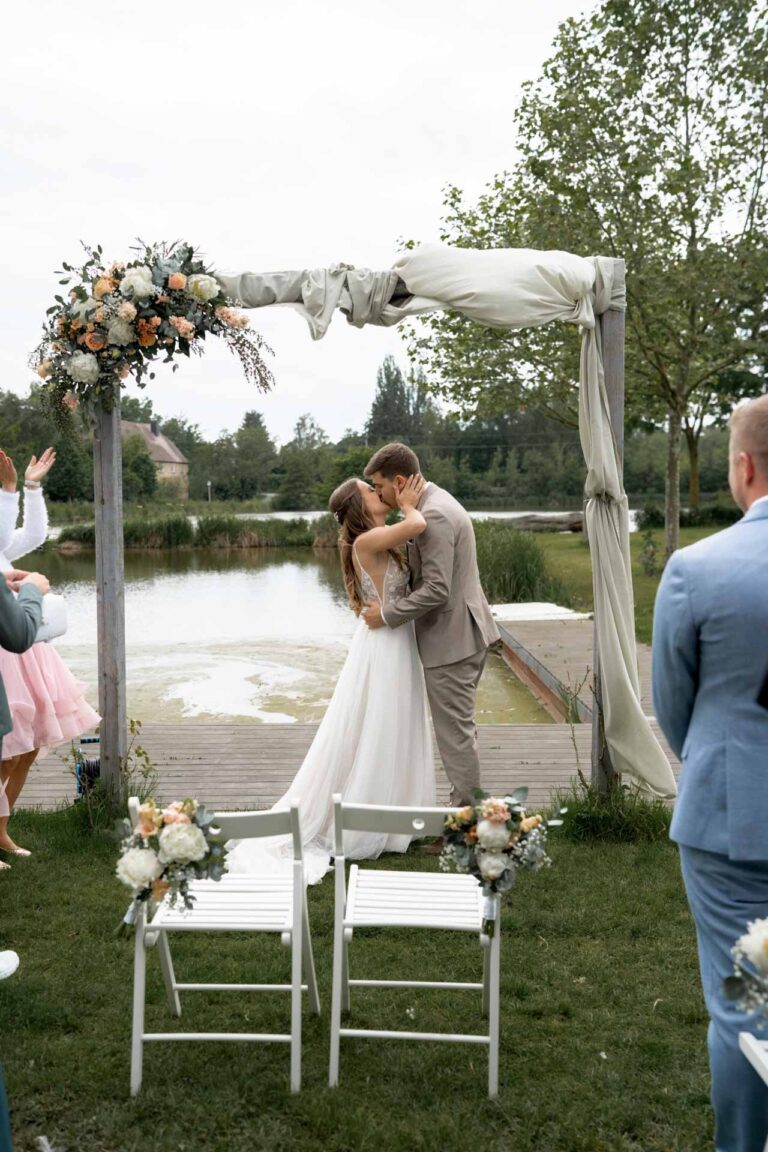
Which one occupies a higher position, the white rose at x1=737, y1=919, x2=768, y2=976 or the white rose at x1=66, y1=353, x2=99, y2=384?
the white rose at x1=66, y1=353, x2=99, y2=384

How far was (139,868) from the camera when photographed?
9.48 feet

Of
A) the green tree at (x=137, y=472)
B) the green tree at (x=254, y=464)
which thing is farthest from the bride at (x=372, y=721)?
the green tree at (x=254, y=464)

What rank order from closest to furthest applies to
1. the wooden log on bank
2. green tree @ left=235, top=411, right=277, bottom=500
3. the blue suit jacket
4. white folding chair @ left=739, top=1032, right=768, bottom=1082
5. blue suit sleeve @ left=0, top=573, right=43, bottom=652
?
white folding chair @ left=739, top=1032, right=768, bottom=1082 < the blue suit jacket < blue suit sleeve @ left=0, top=573, right=43, bottom=652 < the wooden log on bank < green tree @ left=235, top=411, right=277, bottom=500

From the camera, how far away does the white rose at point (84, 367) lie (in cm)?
502

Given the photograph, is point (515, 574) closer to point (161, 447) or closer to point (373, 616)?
point (373, 616)

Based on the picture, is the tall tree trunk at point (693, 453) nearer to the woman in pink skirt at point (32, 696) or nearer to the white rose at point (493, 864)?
the woman in pink skirt at point (32, 696)

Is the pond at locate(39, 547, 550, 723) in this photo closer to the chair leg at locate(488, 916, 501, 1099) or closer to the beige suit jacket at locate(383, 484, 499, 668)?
the beige suit jacket at locate(383, 484, 499, 668)

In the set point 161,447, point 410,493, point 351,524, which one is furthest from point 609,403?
point 161,447

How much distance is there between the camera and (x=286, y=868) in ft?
16.2

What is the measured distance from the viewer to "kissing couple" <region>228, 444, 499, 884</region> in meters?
5.16

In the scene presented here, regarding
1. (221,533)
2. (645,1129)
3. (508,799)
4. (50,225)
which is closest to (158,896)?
(508,799)

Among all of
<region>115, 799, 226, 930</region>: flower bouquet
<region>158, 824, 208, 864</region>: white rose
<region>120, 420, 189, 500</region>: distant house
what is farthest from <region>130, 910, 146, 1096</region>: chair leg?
<region>120, 420, 189, 500</region>: distant house

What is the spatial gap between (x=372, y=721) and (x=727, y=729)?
3030 mm

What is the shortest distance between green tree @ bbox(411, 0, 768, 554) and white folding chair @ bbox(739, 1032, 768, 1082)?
1373 cm
